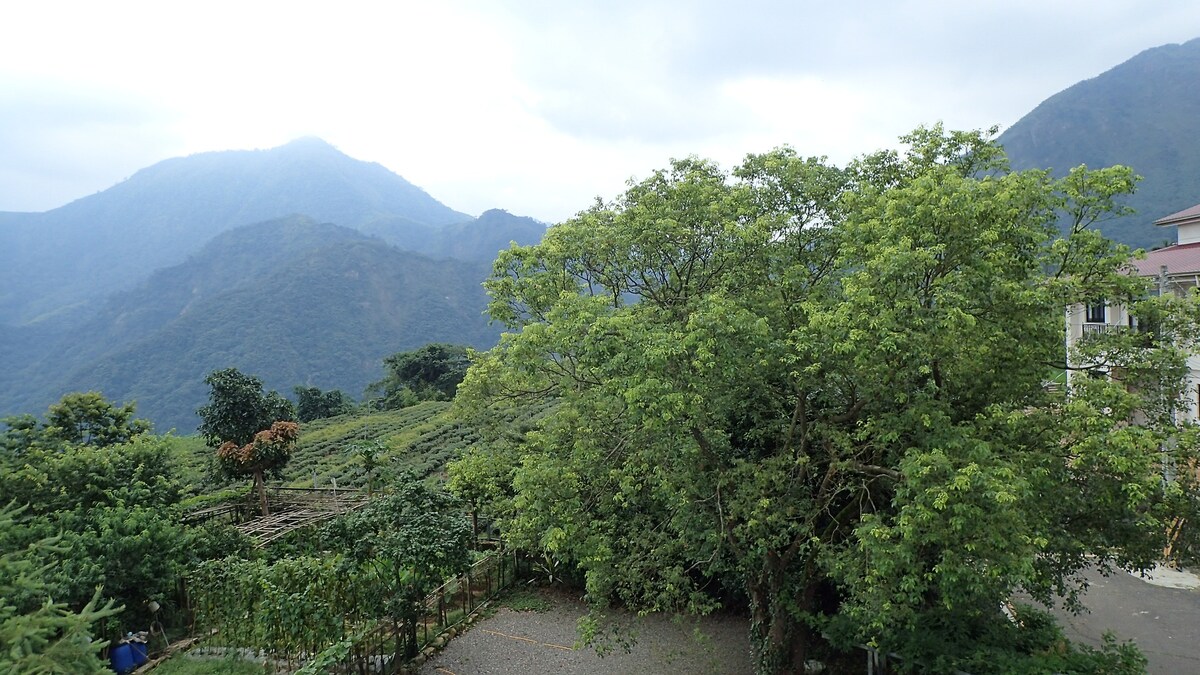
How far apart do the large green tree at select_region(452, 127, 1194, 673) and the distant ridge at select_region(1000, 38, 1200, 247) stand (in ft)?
174

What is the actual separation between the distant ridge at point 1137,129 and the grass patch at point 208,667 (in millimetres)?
59348

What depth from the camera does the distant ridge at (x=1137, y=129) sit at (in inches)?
2409

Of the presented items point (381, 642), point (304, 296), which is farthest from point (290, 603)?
point (304, 296)

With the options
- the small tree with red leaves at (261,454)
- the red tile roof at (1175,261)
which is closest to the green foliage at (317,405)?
the small tree with red leaves at (261,454)

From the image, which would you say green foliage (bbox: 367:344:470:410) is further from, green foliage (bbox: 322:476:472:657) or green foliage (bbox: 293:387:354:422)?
green foliage (bbox: 322:476:472:657)

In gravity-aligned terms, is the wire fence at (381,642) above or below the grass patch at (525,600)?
above

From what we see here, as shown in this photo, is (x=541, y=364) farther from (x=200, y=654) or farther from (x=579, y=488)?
(x=200, y=654)

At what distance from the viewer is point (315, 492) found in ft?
68.5

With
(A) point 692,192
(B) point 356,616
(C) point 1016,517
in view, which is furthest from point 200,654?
(C) point 1016,517

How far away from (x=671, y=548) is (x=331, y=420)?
4290 cm

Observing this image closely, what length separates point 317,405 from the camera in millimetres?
51062

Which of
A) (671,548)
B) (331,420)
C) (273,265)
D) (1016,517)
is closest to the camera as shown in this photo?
(1016,517)

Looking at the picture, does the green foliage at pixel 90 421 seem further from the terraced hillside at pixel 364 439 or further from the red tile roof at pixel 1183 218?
the red tile roof at pixel 1183 218

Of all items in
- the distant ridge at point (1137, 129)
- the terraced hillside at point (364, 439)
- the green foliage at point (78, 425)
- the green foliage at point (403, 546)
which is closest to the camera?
the green foliage at point (403, 546)
